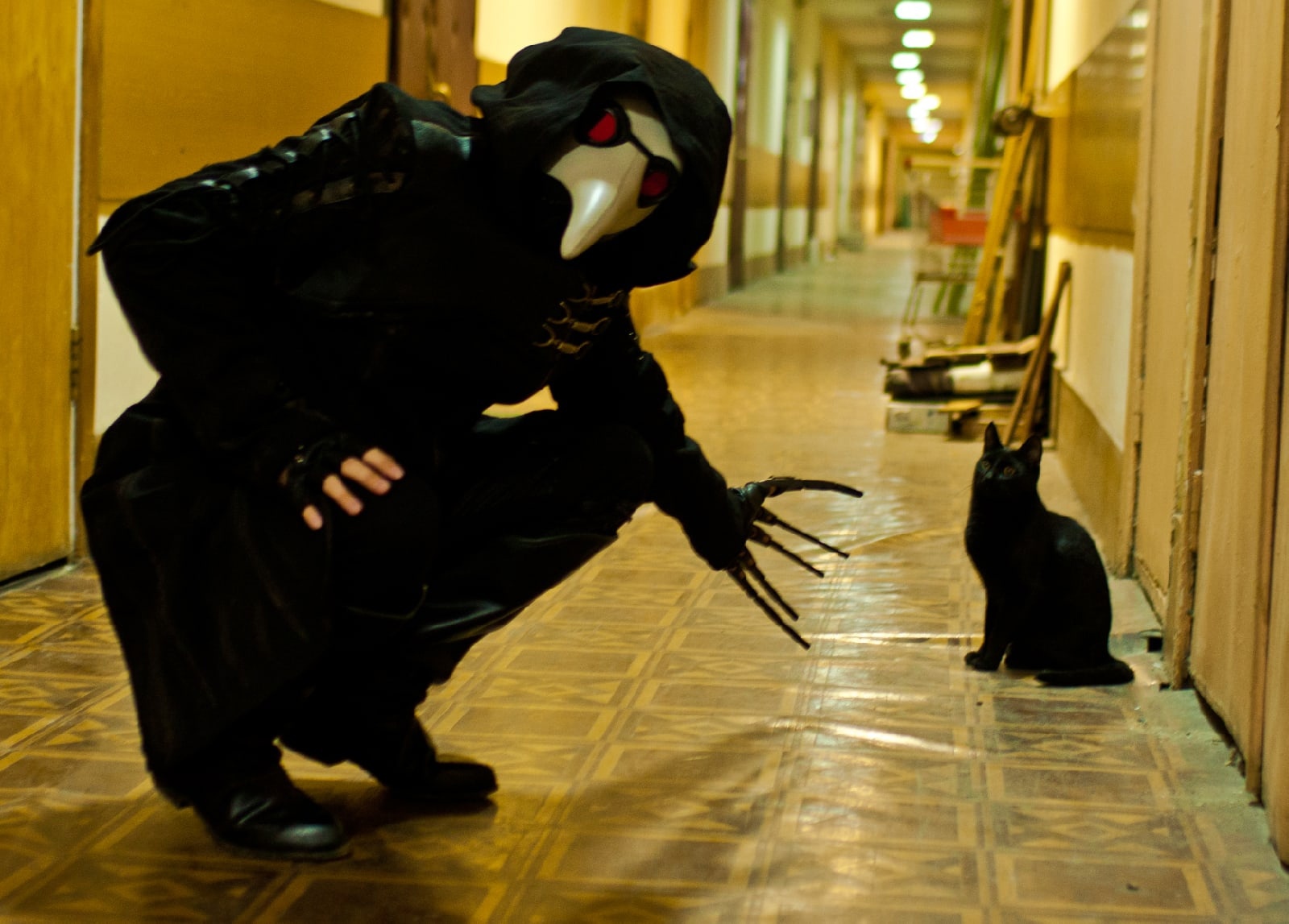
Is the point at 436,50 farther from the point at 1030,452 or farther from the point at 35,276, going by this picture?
the point at 1030,452

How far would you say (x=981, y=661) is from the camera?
3184 millimetres

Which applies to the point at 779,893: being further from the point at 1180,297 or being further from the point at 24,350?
the point at 24,350

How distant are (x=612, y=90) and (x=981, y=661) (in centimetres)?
172

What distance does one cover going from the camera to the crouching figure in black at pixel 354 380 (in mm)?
1939

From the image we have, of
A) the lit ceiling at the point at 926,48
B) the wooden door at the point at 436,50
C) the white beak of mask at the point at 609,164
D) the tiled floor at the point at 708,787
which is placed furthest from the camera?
the lit ceiling at the point at 926,48

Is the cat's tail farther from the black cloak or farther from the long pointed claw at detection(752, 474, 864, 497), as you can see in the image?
the black cloak

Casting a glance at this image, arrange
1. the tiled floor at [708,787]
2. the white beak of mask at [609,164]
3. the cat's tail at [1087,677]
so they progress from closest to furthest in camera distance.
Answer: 1. the white beak of mask at [609,164]
2. the tiled floor at [708,787]
3. the cat's tail at [1087,677]

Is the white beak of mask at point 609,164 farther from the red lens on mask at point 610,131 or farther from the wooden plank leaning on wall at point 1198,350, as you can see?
the wooden plank leaning on wall at point 1198,350

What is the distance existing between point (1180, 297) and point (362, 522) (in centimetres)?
211

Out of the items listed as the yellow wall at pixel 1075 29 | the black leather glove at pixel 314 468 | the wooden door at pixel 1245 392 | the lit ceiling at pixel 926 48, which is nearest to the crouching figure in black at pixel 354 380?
the black leather glove at pixel 314 468

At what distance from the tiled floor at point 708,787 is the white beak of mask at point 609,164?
2.86 feet

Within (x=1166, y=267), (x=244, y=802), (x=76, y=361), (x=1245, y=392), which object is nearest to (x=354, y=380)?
(x=244, y=802)

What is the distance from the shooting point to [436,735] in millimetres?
2705

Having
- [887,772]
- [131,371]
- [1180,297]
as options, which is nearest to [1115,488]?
[1180,297]
